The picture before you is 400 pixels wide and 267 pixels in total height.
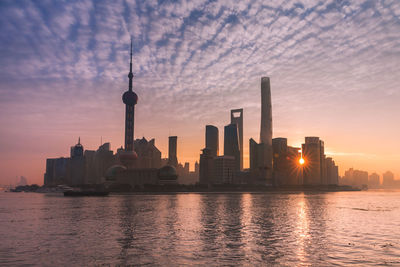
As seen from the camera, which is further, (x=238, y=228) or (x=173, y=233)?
(x=238, y=228)

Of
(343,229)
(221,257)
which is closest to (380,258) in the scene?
(221,257)

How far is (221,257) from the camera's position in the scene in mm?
35938

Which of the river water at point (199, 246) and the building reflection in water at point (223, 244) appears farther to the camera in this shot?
the building reflection in water at point (223, 244)

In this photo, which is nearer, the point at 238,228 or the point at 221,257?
the point at 221,257

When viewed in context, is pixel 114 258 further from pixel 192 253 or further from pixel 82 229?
pixel 82 229

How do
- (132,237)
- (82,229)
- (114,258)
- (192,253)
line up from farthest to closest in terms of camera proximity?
(82,229)
(132,237)
(192,253)
(114,258)

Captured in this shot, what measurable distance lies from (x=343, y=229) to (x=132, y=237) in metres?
37.4

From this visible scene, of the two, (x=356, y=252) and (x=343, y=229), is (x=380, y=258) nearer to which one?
(x=356, y=252)

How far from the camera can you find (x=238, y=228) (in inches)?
2365

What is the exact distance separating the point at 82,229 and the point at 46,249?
1827cm

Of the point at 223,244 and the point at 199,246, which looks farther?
the point at 223,244

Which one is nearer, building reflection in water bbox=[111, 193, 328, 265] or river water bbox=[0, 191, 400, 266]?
river water bbox=[0, 191, 400, 266]

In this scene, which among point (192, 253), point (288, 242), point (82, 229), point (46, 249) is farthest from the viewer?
point (82, 229)

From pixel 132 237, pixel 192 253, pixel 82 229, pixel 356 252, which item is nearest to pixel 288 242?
pixel 356 252
